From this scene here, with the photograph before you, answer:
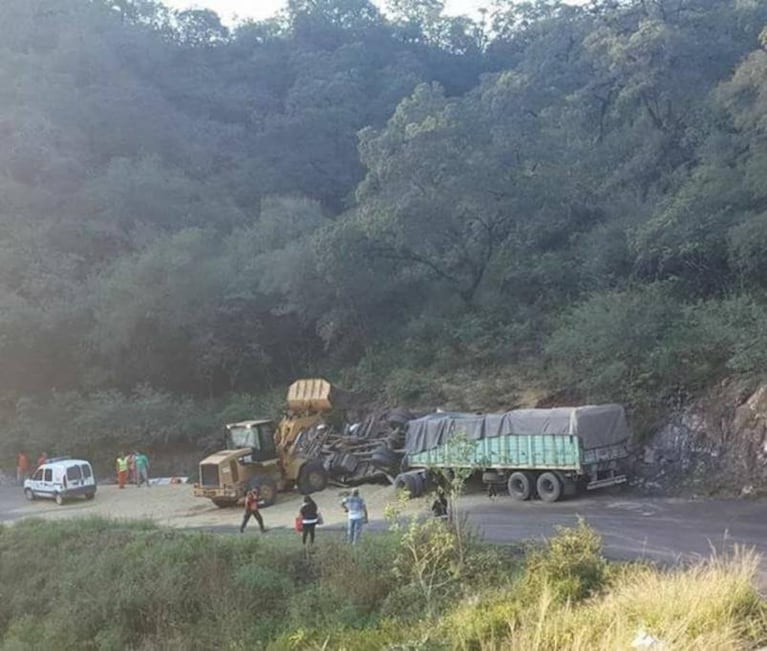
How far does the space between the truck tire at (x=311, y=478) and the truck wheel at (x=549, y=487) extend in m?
7.33

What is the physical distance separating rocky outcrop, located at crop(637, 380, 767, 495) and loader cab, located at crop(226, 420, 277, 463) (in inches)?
430

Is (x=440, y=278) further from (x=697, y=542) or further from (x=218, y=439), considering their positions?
(x=697, y=542)

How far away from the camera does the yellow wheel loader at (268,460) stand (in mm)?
24797

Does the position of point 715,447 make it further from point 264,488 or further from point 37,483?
point 37,483

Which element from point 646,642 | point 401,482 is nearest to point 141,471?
point 401,482

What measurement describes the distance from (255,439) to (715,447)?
43.3ft

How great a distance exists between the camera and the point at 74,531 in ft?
66.1

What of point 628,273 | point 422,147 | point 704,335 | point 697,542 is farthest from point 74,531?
point 628,273

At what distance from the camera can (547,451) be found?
71.6 ft

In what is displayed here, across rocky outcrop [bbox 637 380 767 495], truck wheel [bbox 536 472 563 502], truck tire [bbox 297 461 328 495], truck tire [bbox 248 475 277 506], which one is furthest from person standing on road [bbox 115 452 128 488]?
Result: rocky outcrop [bbox 637 380 767 495]

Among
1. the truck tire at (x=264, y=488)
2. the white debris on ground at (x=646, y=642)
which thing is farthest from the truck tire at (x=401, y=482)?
the white debris on ground at (x=646, y=642)

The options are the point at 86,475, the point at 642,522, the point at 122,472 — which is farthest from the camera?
the point at 122,472

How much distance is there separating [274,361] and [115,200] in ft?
52.5

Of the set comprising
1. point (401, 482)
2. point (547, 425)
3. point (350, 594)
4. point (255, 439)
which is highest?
point (547, 425)
